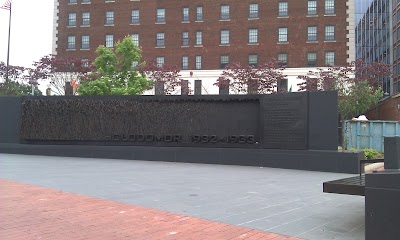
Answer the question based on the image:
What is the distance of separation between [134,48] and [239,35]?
20543 millimetres

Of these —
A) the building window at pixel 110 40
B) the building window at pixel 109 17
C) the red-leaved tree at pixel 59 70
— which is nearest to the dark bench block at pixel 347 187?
the red-leaved tree at pixel 59 70

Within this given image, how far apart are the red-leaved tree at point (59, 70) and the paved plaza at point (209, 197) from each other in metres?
32.8

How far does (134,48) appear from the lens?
116ft

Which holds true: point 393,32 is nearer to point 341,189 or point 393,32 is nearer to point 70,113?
point 70,113

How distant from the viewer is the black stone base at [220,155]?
1430cm

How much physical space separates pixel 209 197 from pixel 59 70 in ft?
132

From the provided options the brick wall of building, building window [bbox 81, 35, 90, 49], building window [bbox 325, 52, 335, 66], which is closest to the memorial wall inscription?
the brick wall of building

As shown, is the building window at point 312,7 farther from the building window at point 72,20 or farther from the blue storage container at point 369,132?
the building window at point 72,20

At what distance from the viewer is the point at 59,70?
44969mm

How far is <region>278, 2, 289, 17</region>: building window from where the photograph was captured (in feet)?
168

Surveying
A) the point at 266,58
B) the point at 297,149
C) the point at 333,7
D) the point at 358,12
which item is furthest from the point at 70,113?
the point at 358,12

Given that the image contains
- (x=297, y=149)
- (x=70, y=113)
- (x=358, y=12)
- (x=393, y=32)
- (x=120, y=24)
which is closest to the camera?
(x=297, y=149)

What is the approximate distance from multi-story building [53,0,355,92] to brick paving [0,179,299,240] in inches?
1785

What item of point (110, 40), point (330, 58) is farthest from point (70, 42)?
point (330, 58)
